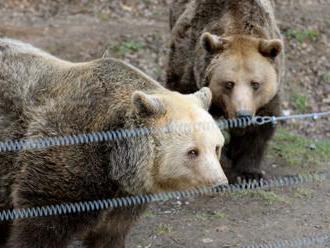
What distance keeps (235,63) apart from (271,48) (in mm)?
366

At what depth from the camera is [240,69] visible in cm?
740

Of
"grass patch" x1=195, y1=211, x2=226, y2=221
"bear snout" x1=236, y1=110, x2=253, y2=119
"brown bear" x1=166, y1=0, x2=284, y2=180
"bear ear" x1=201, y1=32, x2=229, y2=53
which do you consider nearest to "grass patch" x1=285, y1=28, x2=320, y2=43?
"brown bear" x1=166, y1=0, x2=284, y2=180

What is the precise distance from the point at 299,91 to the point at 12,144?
6.07 meters

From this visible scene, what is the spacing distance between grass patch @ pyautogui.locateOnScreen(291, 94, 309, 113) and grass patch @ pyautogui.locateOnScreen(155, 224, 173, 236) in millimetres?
3808

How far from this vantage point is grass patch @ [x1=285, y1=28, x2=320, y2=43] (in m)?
11.6

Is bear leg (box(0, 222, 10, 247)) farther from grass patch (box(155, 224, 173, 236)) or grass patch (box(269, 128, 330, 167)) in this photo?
grass patch (box(269, 128, 330, 167))

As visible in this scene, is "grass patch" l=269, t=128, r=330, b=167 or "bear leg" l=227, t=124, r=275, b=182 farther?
"grass patch" l=269, t=128, r=330, b=167

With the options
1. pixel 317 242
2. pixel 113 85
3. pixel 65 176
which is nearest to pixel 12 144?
pixel 65 176

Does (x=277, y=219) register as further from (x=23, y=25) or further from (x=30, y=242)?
(x=23, y=25)

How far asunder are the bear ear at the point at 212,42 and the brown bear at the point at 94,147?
211 centimetres

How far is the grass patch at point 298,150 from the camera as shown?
865 cm

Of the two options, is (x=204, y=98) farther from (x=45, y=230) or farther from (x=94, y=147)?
(x=45, y=230)

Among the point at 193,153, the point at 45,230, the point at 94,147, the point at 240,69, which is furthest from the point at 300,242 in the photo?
the point at 45,230

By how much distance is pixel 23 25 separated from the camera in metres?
11.6
